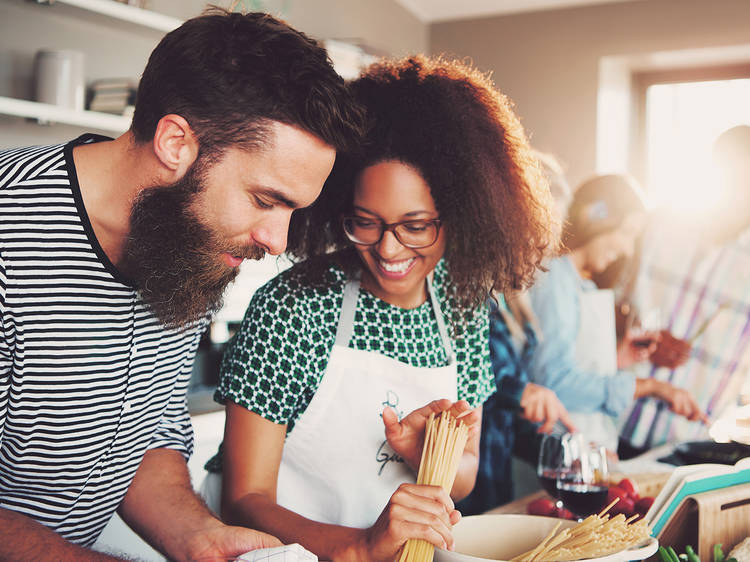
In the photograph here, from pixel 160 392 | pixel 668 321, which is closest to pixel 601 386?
pixel 668 321

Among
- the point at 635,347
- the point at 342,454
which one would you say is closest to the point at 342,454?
the point at 342,454

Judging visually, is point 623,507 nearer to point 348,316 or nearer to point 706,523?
point 706,523

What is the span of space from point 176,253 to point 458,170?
23.4 inches

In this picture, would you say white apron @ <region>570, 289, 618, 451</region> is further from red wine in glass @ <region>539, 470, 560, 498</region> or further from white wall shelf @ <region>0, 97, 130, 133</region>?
white wall shelf @ <region>0, 97, 130, 133</region>

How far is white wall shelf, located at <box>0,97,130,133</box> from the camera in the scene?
265 cm

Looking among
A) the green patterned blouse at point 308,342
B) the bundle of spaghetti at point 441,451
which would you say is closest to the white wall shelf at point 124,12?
the green patterned blouse at point 308,342

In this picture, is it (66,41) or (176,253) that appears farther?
(66,41)

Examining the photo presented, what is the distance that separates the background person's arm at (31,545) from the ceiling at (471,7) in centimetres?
406

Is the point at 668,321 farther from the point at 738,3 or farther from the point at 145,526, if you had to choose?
the point at 145,526

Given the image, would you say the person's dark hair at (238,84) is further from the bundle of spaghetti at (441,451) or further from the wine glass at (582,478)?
the wine glass at (582,478)

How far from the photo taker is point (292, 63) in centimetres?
118

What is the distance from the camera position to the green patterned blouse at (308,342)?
143cm

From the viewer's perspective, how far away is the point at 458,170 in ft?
5.10

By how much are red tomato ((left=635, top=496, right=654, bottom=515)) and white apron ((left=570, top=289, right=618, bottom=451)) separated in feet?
4.14
